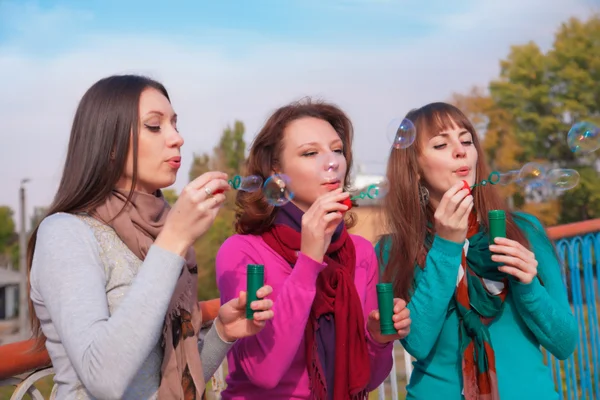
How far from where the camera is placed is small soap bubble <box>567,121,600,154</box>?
3.28m

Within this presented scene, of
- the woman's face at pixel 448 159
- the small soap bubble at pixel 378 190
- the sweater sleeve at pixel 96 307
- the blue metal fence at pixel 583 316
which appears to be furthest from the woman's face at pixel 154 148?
the blue metal fence at pixel 583 316

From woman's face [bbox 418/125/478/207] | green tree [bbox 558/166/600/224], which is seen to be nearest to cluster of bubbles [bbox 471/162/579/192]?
woman's face [bbox 418/125/478/207]

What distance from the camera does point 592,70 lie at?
29.3 meters

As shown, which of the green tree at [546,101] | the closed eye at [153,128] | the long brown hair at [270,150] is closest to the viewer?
the closed eye at [153,128]

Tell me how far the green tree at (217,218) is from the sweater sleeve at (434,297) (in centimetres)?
919

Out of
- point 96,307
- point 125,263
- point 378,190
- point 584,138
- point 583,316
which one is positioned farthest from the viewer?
point 583,316

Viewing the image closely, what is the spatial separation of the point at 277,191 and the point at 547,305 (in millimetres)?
1180

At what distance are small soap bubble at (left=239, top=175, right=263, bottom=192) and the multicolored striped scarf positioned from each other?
0.93m

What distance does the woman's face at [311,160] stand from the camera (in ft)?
8.61

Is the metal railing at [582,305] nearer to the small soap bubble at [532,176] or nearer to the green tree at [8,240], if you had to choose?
the small soap bubble at [532,176]

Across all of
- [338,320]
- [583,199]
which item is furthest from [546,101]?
[338,320]

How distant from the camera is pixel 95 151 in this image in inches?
84.8

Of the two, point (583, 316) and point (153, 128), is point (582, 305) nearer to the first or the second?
point (583, 316)

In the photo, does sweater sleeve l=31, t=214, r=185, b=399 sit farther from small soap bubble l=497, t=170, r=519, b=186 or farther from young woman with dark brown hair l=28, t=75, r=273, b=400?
small soap bubble l=497, t=170, r=519, b=186
